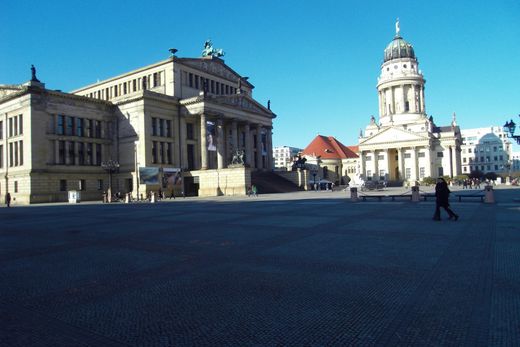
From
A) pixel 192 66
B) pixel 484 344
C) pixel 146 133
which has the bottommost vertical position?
pixel 484 344

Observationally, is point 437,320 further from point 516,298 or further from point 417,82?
point 417,82

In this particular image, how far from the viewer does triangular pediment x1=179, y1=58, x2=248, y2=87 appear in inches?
2483

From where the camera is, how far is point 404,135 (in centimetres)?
9925

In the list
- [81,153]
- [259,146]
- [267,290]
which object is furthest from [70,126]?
[267,290]

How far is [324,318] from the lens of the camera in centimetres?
505

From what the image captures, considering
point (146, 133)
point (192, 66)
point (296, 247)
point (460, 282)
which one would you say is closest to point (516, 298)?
point (460, 282)

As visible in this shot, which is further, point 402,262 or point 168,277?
point 402,262

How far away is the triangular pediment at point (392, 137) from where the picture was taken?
97875 mm

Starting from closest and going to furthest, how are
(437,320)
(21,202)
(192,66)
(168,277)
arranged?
1. (437,320)
2. (168,277)
3. (21,202)
4. (192,66)

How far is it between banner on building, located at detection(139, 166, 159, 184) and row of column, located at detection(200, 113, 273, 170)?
8541mm

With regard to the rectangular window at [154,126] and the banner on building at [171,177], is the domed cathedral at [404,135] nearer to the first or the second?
the banner on building at [171,177]

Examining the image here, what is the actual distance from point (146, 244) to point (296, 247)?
14.7 ft

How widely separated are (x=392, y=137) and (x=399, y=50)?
27556 millimetres

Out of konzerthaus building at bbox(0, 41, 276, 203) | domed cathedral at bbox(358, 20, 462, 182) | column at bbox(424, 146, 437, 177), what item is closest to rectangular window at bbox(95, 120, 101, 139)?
konzerthaus building at bbox(0, 41, 276, 203)
